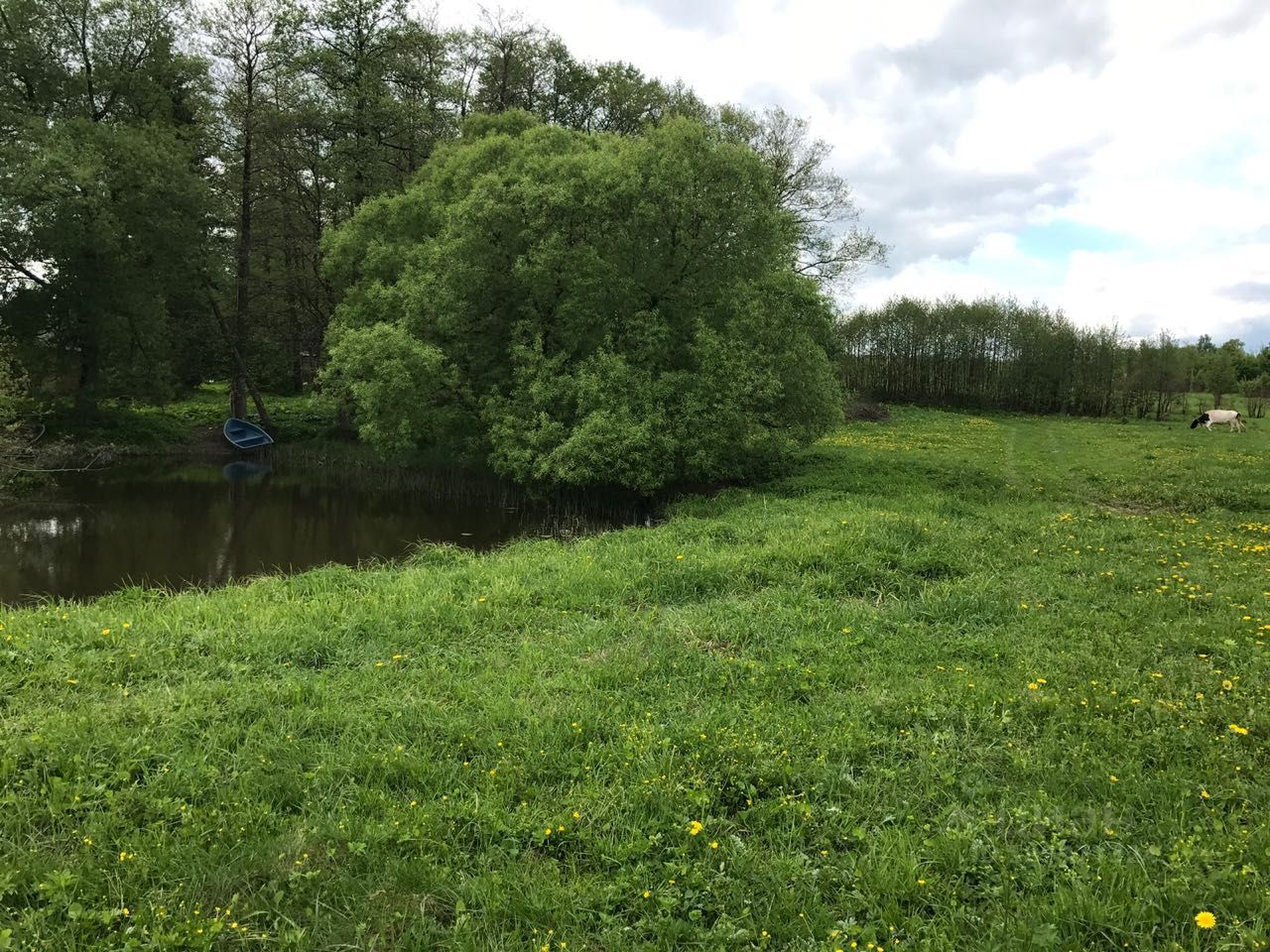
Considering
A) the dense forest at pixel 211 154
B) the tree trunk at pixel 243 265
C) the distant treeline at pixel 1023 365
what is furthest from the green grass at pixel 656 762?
the distant treeline at pixel 1023 365

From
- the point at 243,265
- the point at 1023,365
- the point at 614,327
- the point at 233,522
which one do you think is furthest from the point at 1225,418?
the point at 243,265

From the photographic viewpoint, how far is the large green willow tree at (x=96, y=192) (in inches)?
854

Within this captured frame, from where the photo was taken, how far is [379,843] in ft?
12.3

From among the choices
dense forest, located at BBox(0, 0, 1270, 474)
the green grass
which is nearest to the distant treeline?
dense forest, located at BBox(0, 0, 1270, 474)

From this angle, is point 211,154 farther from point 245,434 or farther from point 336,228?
point 245,434

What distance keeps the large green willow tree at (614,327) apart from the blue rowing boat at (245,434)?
1131cm

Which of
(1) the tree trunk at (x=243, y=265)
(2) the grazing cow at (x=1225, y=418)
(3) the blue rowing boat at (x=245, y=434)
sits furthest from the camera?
(2) the grazing cow at (x=1225, y=418)

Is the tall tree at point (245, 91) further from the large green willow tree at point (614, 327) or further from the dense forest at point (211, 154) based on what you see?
the large green willow tree at point (614, 327)

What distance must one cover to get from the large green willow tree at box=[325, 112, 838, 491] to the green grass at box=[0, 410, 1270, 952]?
7.32 m

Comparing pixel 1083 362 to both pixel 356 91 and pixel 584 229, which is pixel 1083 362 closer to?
pixel 584 229

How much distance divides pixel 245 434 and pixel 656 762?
27.8m

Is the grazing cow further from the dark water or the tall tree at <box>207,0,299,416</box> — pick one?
the tall tree at <box>207,0,299,416</box>

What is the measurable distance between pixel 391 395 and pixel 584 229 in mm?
6077

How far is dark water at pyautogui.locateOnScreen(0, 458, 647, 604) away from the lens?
1202 centimetres
